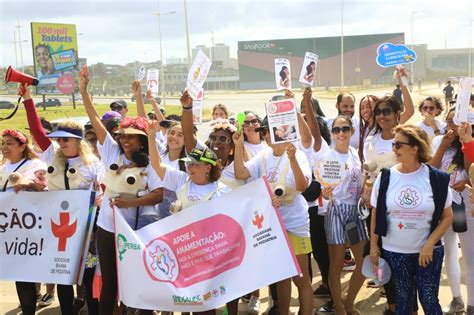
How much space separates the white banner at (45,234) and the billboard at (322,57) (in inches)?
3962

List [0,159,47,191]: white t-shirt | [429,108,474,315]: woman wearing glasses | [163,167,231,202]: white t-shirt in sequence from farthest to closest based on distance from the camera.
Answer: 1. [0,159,47,191]: white t-shirt
2. [429,108,474,315]: woman wearing glasses
3. [163,167,231,202]: white t-shirt

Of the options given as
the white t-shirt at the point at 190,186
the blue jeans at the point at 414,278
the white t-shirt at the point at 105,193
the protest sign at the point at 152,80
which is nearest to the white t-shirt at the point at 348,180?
the blue jeans at the point at 414,278

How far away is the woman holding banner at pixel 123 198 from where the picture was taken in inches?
178

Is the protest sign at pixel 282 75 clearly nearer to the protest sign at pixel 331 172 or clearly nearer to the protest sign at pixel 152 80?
the protest sign at pixel 331 172

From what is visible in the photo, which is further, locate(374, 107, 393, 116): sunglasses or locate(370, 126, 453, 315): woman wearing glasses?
locate(374, 107, 393, 116): sunglasses

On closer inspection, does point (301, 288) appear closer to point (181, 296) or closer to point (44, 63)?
point (181, 296)

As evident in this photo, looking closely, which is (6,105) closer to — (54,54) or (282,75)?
(54,54)

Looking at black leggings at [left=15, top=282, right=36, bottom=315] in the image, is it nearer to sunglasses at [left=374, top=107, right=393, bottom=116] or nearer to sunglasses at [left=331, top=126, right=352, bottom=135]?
sunglasses at [left=331, top=126, right=352, bottom=135]

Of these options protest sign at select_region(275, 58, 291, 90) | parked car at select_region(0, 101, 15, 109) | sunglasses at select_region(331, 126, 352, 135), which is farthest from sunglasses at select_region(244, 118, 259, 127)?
parked car at select_region(0, 101, 15, 109)

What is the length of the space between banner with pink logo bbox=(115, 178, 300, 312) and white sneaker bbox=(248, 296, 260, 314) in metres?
1.34

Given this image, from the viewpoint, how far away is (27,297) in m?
5.04

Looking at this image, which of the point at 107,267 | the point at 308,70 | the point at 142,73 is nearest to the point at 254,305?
the point at 107,267

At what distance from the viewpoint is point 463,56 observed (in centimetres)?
12231

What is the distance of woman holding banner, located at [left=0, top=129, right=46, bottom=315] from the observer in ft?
16.8
